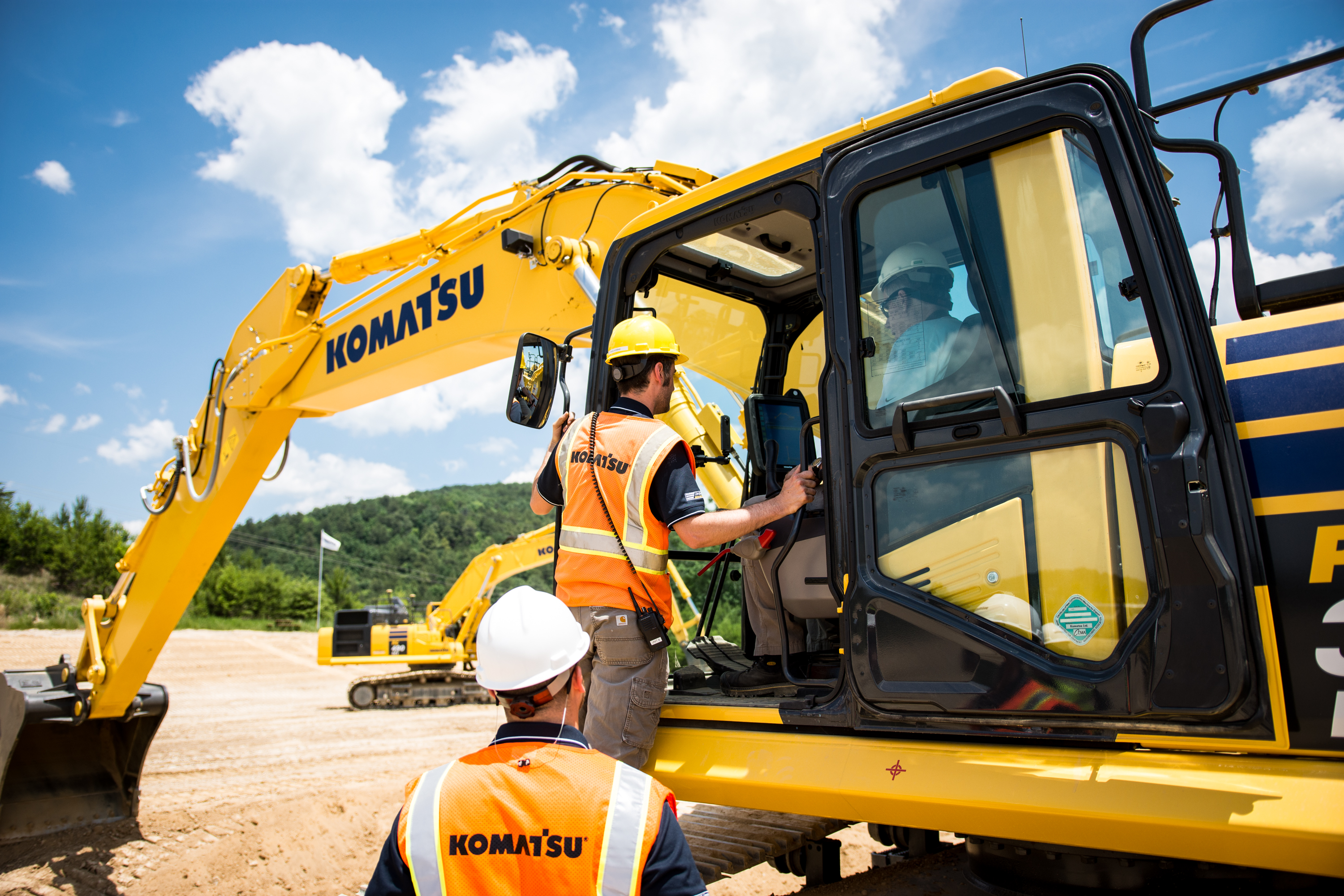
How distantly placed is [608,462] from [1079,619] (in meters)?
1.55

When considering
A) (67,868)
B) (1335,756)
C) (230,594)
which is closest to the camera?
(1335,756)

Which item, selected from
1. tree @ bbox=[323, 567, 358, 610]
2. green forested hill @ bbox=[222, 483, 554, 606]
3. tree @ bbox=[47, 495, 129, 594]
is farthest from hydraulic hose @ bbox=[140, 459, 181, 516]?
green forested hill @ bbox=[222, 483, 554, 606]

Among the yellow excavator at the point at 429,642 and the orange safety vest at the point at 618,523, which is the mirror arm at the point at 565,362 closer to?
the orange safety vest at the point at 618,523

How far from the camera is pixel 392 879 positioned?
150cm

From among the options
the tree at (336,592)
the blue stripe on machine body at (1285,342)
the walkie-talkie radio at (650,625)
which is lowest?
the tree at (336,592)

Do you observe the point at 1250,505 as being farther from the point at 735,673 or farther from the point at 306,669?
the point at 306,669

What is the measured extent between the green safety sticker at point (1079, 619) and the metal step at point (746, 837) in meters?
1.22

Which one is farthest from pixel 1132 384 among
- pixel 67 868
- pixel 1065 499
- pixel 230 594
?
pixel 230 594

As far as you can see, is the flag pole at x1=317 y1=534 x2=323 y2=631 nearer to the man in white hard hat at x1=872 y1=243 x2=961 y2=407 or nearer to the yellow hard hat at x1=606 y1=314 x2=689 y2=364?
the yellow hard hat at x1=606 y1=314 x2=689 y2=364

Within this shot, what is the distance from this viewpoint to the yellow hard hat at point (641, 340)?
10.2 ft

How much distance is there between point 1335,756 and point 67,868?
6.76m

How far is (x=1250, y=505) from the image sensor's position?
1850mm

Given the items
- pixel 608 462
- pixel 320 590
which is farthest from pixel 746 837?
pixel 320 590

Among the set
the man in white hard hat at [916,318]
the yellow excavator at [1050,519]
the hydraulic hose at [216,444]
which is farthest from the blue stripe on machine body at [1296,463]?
the hydraulic hose at [216,444]
